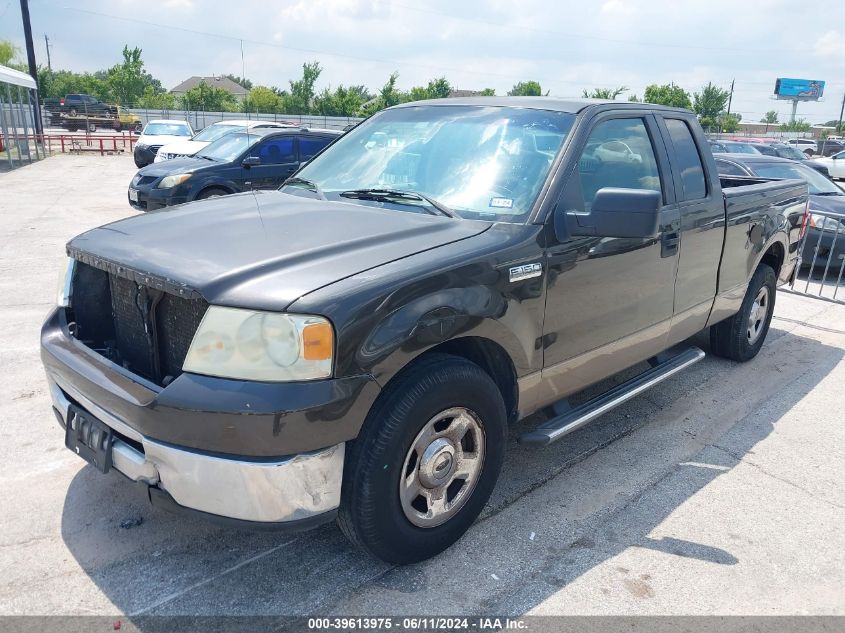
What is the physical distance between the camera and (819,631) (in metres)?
2.69

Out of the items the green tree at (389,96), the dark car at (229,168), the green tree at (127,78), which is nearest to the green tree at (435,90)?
the green tree at (389,96)

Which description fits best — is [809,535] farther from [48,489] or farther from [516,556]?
[48,489]

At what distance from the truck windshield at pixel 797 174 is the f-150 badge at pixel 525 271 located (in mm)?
8659

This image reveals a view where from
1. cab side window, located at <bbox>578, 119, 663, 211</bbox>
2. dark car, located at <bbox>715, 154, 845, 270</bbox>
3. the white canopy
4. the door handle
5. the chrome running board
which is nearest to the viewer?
the chrome running board

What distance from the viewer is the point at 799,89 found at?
335ft

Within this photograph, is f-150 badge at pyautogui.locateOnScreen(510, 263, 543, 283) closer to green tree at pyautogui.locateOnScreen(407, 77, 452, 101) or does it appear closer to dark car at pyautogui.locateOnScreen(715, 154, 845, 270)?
dark car at pyautogui.locateOnScreen(715, 154, 845, 270)

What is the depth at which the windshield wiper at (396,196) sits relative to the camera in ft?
10.7

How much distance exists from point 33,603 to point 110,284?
1337mm

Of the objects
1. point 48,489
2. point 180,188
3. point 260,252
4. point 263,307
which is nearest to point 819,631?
point 263,307

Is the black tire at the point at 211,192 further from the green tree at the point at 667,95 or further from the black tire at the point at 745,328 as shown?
the green tree at the point at 667,95

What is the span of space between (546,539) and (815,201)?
9193 mm

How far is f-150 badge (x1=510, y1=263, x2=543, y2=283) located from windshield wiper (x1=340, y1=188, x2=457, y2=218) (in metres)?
0.43

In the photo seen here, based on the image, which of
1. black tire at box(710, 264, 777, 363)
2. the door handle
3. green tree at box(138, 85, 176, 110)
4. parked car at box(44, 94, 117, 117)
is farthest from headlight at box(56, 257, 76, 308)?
green tree at box(138, 85, 176, 110)

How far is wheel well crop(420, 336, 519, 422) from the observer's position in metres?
3.00
